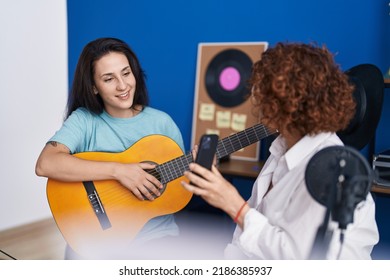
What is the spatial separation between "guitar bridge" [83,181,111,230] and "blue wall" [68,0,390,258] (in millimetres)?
943

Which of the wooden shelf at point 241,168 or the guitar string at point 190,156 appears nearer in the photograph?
the guitar string at point 190,156

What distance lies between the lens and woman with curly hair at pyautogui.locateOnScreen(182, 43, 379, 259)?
0.82 metres

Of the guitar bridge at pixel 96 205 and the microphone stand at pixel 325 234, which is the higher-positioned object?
the microphone stand at pixel 325 234

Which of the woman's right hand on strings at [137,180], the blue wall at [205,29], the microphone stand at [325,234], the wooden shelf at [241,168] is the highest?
the blue wall at [205,29]

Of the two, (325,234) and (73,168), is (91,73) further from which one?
(325,234)

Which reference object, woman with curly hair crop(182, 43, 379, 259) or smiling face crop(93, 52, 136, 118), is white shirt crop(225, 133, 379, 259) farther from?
smiling face crop(93, 52, 136, 118)

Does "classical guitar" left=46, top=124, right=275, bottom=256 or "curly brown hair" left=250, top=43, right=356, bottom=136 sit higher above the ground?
"curly brown hair" left=250, top=43, right=356, bottom=136

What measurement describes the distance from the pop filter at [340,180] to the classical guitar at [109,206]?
2.14ft

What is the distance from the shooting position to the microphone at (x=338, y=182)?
604 mm

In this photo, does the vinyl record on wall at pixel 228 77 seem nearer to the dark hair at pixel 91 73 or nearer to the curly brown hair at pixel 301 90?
the dark hair at pixel 91 73

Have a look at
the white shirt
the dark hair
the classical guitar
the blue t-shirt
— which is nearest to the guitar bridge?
the classical guitar

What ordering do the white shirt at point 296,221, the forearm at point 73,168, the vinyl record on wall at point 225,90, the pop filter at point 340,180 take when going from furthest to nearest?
the vinyl record on wall at point 225,90
the forearm at point 73,168
the white shirt at point 296,221
the pop filter at point 340,180

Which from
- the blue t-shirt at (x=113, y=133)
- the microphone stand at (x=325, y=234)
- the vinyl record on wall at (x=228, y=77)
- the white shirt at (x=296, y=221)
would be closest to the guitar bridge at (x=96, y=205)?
the blue t-shirt at (x=113, y=133)
